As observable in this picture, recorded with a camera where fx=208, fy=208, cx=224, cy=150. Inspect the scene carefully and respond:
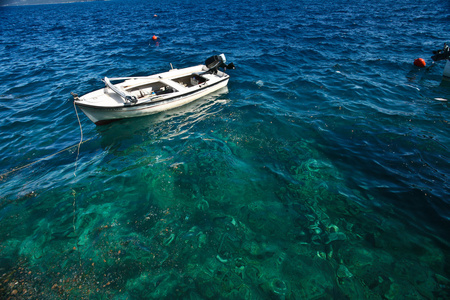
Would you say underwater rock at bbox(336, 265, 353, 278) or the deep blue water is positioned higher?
the deep blue water

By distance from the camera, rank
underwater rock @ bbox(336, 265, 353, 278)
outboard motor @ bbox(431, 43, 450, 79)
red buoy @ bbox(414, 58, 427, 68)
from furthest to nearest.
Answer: red buoy @ bbox(414, 58, 427, 68) < outboard motor @ bbox(431, 43, 450, 79) < underwater rock @ bbox(336, 265, 353, 278)

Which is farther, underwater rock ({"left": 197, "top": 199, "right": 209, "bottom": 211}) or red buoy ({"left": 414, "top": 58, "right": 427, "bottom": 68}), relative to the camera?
red buoy ({"left": 414, "top": 58, "right": 427, "bottom": 68})

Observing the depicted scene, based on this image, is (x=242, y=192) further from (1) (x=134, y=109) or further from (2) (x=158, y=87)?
(2) (x=158, y=87)

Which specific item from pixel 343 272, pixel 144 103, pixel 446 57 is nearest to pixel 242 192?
pixel 343 272

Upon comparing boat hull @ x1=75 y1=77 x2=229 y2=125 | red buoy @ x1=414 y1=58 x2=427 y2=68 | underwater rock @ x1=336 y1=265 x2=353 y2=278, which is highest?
red buoy @ x1=414 y1=58 x2=427 y2=68

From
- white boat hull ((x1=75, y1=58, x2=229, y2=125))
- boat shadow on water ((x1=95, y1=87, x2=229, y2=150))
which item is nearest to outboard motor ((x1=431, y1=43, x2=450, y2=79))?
white boat hull ((x1=75, y1=58, x2=229, y2=125))

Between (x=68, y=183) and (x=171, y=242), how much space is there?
18.7 feet

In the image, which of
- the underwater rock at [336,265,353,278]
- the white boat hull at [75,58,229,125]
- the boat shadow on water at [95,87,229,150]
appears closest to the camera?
the underwater rock at [336,265,353,278]

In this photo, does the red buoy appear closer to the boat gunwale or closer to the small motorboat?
the small motorboat

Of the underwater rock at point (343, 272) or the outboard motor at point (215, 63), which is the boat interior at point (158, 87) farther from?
the underwater rock at point (343, 272)

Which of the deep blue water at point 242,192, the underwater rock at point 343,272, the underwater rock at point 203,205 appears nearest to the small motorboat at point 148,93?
the deep blue water at point 242,192

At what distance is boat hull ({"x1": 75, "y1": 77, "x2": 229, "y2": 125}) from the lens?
11.1m

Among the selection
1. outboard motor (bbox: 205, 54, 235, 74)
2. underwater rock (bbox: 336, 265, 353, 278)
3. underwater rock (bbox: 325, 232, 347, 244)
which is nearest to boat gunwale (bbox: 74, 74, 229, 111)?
outboard motor (bbox: 205, 54, 235, 74)

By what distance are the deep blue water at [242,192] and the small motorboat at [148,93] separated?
0.74 meters
